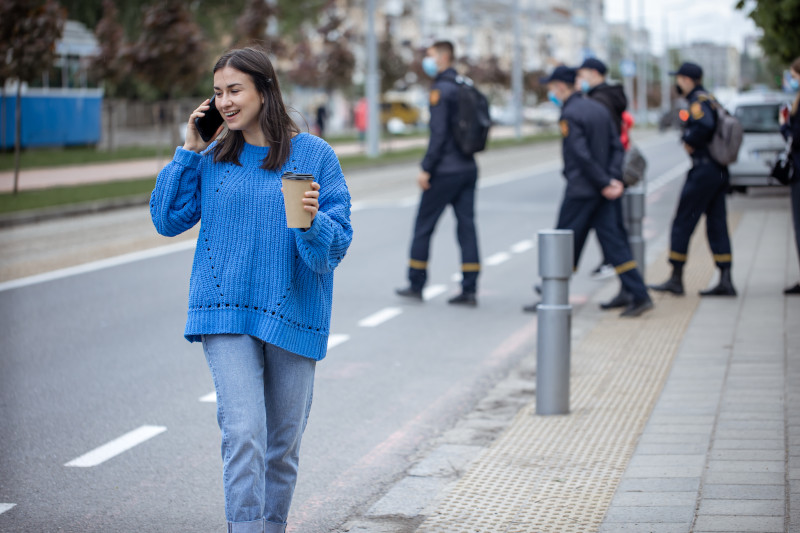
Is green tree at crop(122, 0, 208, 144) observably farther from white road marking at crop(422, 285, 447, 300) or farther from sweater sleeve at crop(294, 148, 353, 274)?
sweater sleeve at crop(294, 148, 353, 274)

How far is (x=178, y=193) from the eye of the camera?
3688mm

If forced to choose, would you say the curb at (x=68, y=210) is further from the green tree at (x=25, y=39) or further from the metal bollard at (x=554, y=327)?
the metal bollard at (x=554, y=327)

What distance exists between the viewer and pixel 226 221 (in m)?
3.62

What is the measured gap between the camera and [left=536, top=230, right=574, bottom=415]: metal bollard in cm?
612

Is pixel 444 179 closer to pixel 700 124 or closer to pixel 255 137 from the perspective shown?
pixel 700 124

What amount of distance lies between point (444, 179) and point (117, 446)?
455 centimetres

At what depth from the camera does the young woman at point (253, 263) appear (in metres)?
3.52

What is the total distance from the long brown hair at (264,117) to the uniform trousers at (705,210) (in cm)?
654

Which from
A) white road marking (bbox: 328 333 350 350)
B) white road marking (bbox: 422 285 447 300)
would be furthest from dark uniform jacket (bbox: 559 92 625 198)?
white road marking (bbox: 328 333 350 350)

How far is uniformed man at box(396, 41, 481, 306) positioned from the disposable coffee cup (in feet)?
20.4

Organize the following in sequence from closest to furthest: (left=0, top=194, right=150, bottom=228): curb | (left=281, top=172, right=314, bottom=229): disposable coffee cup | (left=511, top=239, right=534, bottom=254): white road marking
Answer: (left=281, top=172, right=314, bottom=229): disposable coffee cup → (left=511, top=239, right=534, bottom=254): white road marking → (left=0, top=194, right=150, bottom=228): curb

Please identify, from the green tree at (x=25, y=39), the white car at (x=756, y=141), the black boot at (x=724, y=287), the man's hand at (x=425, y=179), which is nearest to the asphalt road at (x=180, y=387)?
the man's hand at (x=425, y=179)

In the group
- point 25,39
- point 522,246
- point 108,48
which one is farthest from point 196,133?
point 108,48

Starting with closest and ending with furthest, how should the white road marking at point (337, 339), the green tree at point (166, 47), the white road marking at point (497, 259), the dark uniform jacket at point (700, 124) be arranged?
the white road marking at point (337, 339), the dark uniform jacket at point (700, 124), the white road marking at point (497, 259), the green tree at point (166, 47)
